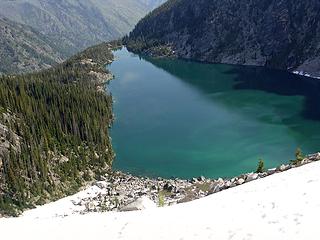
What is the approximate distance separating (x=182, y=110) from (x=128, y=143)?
49003mm

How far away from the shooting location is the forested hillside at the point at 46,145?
324ft

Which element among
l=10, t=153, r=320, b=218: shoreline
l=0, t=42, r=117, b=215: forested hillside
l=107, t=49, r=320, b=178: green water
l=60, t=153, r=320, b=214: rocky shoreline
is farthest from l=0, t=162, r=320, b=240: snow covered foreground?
l=107, t=49, r=320, b=178: green water

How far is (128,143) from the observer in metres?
152

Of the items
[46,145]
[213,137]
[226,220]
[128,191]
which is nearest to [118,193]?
[128,191]

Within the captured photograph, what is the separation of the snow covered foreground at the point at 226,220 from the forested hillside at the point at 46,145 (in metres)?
52.8

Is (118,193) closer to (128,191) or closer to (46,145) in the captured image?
(128,191)

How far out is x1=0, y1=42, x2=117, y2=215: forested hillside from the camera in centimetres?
9869

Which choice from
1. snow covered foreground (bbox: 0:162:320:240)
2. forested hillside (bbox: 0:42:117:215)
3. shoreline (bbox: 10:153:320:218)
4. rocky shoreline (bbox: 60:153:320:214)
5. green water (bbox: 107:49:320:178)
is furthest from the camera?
green water (bbox: 107:49:320:178)

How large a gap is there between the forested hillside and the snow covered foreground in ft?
173

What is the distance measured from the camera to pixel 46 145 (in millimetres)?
115938

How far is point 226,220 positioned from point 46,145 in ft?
293

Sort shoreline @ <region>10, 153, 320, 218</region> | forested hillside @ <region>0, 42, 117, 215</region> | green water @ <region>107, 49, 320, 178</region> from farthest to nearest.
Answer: green water @ <region>107, 49, 320, 178</region> → forested hillside @ <region>0, 42, 117, 215</region> → shoreline @ <region>10, 153, 320, 218</region>

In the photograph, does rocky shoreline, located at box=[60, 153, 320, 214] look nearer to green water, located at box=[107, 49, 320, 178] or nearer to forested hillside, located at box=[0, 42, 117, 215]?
forested hillside, located at box=[0, 42, 117, 215]

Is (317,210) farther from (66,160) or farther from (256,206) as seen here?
(66,160)
